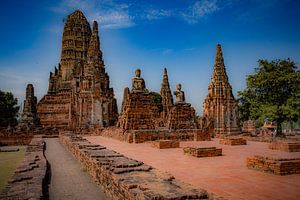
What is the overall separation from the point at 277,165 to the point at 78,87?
1692 inches

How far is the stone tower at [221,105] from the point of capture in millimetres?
26172

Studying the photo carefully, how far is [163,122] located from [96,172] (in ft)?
81.0

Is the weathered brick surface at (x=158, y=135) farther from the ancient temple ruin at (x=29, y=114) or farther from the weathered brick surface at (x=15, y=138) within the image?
the ancient temple ruin at (x=29, y=114)

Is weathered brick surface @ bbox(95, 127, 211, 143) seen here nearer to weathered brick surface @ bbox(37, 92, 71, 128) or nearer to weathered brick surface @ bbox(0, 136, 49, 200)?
weathered brick surface @ bbox(0, 136, 49, 200)

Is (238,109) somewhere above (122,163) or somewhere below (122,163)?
above

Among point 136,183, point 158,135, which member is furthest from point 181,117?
point 136,183

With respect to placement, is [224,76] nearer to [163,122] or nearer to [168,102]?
[163,122]

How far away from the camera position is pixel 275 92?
22.8 metres

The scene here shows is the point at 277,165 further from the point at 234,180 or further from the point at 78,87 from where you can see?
the point at 78,87

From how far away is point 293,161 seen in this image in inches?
252

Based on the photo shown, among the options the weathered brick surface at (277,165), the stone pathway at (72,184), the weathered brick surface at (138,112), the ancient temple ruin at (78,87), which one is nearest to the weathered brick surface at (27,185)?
the stone pathway at (72,184)

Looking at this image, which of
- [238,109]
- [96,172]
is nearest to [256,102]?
[238,109]

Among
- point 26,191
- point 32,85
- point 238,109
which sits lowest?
point 26,191

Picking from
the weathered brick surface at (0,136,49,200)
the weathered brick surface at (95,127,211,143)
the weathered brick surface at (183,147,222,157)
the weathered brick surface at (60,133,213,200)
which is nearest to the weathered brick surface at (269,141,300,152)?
the weathered brick surface at (183,147,222,157)
